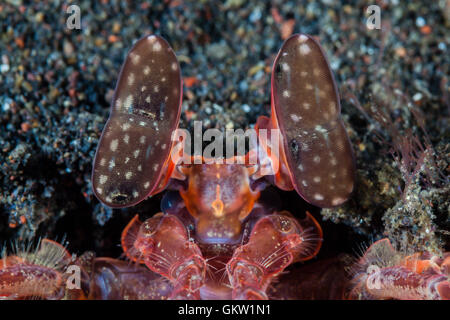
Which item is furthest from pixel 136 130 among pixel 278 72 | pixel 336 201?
pixel 336 201

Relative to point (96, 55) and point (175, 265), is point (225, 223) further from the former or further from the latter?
point (96, 55)

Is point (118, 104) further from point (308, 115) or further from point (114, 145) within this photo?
point (308, 115)

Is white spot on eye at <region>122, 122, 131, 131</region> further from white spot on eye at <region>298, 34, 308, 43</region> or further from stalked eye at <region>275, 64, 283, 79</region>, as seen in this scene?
white spot on eye at <region>298, 34, 308, 43</region>

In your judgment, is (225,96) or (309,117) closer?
(309,117)

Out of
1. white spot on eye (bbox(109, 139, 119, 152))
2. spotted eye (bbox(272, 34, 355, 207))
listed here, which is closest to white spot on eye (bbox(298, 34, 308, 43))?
spotted eye (bbox(272, 34, 355, 207))

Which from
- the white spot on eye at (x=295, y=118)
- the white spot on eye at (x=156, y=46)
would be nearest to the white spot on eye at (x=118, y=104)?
the white spot on eye at (x=156, y=46)

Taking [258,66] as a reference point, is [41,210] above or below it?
below
